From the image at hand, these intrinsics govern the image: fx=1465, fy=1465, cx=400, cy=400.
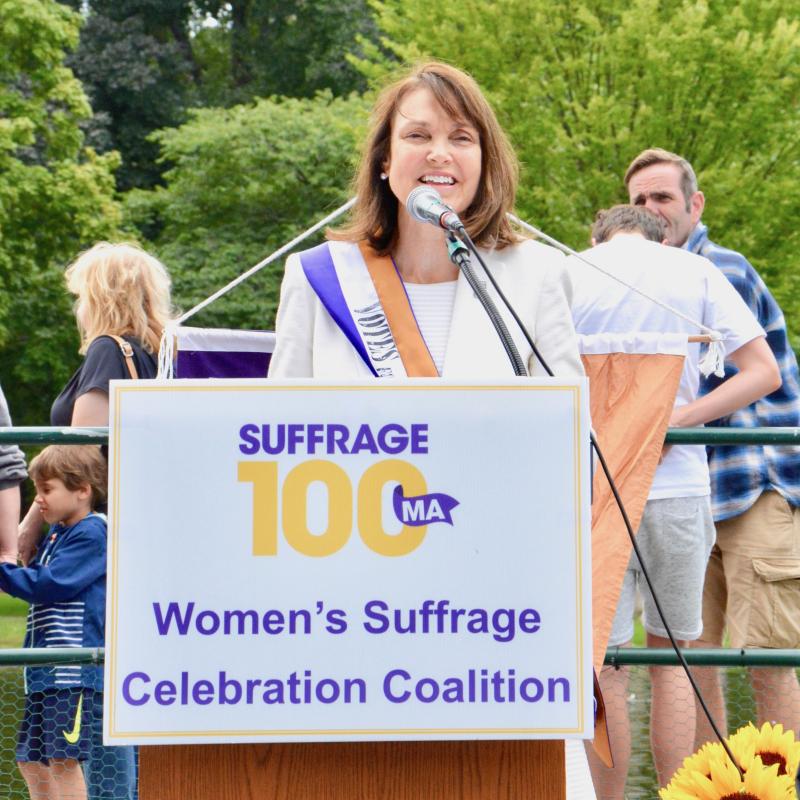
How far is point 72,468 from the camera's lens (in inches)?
185

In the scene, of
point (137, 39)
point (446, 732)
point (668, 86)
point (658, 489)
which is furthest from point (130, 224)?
point (446, 732)

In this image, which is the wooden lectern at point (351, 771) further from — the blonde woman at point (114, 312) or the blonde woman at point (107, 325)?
the blonde woman at point (114, 312)

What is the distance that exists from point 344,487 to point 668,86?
16895mm

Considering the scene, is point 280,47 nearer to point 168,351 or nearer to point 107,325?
point 107,325

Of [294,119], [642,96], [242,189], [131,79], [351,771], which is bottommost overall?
[351,771]

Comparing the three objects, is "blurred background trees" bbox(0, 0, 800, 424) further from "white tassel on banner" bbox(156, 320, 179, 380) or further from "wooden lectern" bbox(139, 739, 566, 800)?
"wooden lectern" bbox(139, 739, 566, 800)

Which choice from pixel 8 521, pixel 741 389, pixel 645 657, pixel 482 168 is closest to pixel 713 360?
pixel 741 389

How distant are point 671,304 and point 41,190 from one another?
885 inches

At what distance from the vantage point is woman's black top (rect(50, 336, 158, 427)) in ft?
15.9

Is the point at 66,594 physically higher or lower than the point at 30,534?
lower

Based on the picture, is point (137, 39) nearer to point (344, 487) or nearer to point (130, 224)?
point (130, 224)

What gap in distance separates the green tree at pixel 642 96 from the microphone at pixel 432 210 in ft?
51.4

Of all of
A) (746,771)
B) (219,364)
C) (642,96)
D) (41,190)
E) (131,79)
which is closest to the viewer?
(746,771)

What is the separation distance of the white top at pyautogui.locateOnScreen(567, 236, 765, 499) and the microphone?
1655 millimetres
